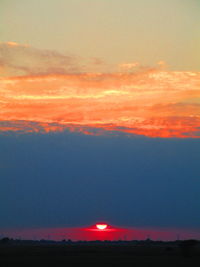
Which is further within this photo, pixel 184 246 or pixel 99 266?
pixel 184 246

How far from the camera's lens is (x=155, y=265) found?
6353cm

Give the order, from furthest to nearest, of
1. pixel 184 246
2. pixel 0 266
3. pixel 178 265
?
1. pixel 184 246
2. pixel 178 265
3. pixel 0 266

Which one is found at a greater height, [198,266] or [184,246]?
[184,246]

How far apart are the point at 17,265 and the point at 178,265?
19.5 metres

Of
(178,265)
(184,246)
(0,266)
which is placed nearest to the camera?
(0,266)

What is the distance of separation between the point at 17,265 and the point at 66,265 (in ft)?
19.1

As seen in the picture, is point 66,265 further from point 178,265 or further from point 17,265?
point 178,265

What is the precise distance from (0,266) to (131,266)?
15181mm

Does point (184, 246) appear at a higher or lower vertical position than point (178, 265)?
higher

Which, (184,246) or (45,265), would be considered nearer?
(45,265)

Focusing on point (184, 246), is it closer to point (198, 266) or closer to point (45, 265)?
point (198, 266)

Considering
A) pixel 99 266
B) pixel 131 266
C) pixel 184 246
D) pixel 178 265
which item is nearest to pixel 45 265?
pixel 99 266

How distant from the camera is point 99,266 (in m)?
61.4

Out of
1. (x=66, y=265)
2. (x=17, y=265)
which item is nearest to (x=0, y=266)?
(x=17, y=265)
